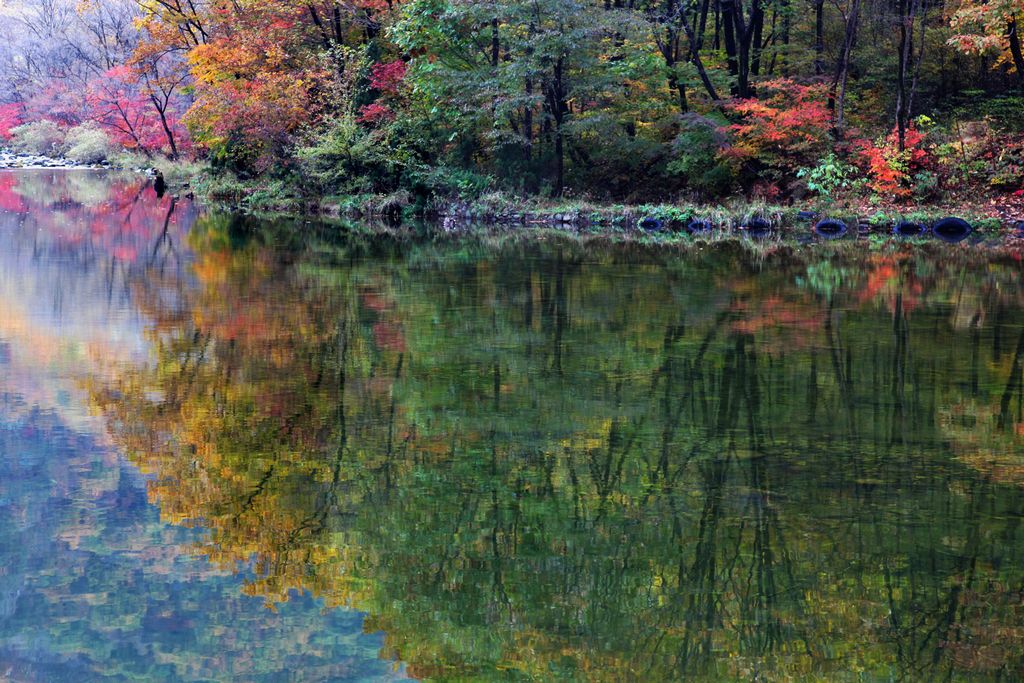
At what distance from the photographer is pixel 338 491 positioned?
5.73 metres

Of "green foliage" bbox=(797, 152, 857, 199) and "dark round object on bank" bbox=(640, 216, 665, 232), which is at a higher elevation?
"green foliage" bbox=(797, 152, 857, 199)

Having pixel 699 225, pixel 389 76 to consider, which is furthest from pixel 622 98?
pixel 389 76

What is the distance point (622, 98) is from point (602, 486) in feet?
82.7

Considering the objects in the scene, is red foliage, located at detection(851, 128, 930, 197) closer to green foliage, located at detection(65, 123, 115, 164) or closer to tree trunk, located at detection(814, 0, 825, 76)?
tree trunk, located at detection(814, 0, 825, 76)

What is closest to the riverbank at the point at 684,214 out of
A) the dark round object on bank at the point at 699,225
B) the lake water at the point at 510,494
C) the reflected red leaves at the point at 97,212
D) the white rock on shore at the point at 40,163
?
the dark round object on bank at the point at 699,225

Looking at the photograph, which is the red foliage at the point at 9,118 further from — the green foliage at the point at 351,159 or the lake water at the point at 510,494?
the lake water at the point at 510,494

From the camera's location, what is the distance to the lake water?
407 centimetres

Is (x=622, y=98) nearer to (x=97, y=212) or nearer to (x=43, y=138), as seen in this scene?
(x=97, y=212)

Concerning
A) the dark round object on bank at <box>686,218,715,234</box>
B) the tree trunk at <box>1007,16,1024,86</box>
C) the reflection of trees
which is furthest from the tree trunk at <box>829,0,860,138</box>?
the reflection of trees

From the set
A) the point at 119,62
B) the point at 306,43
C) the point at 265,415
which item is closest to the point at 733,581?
the point at 265,415

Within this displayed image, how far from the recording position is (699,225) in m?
26.8

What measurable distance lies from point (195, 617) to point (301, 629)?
0.44m

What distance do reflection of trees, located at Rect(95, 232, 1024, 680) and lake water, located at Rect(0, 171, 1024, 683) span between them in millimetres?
20

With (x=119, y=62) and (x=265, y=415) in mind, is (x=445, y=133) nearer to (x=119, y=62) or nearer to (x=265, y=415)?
(x=265, y=415)
